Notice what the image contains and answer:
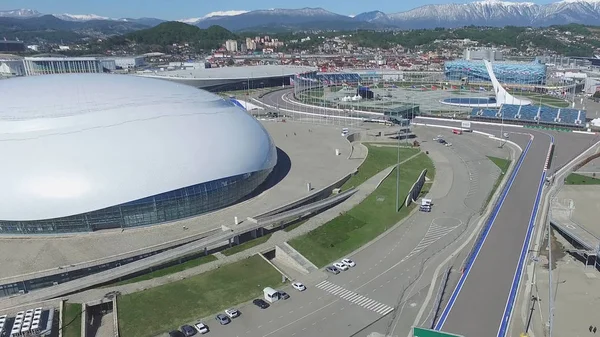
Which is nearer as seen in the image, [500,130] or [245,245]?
[245,245]

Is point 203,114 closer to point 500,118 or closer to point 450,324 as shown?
point 450,324

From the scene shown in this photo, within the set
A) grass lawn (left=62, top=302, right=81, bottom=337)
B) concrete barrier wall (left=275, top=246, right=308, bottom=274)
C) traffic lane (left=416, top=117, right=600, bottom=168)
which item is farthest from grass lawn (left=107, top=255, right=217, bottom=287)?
traffic lane (left=416, top=117, right=600, bottom=168)

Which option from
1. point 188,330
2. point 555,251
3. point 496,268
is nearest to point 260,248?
point 188,330

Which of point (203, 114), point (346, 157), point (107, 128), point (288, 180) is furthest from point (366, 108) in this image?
point (107, 128)

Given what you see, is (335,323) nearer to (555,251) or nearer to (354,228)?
(354,228)

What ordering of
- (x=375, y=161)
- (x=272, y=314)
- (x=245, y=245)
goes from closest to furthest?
(x=272, y=314), (x=245, y=245), (x=375, y=161)

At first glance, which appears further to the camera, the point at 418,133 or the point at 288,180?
the point at 418,133

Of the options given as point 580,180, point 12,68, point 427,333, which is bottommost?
point 580,180

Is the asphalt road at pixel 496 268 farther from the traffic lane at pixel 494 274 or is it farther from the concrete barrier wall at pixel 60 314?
the concrete barrier wall at pixel 60 314

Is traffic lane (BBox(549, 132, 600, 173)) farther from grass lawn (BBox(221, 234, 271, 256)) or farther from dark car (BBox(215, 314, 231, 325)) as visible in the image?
dark car (BBox(215, 314, 231, 325))
